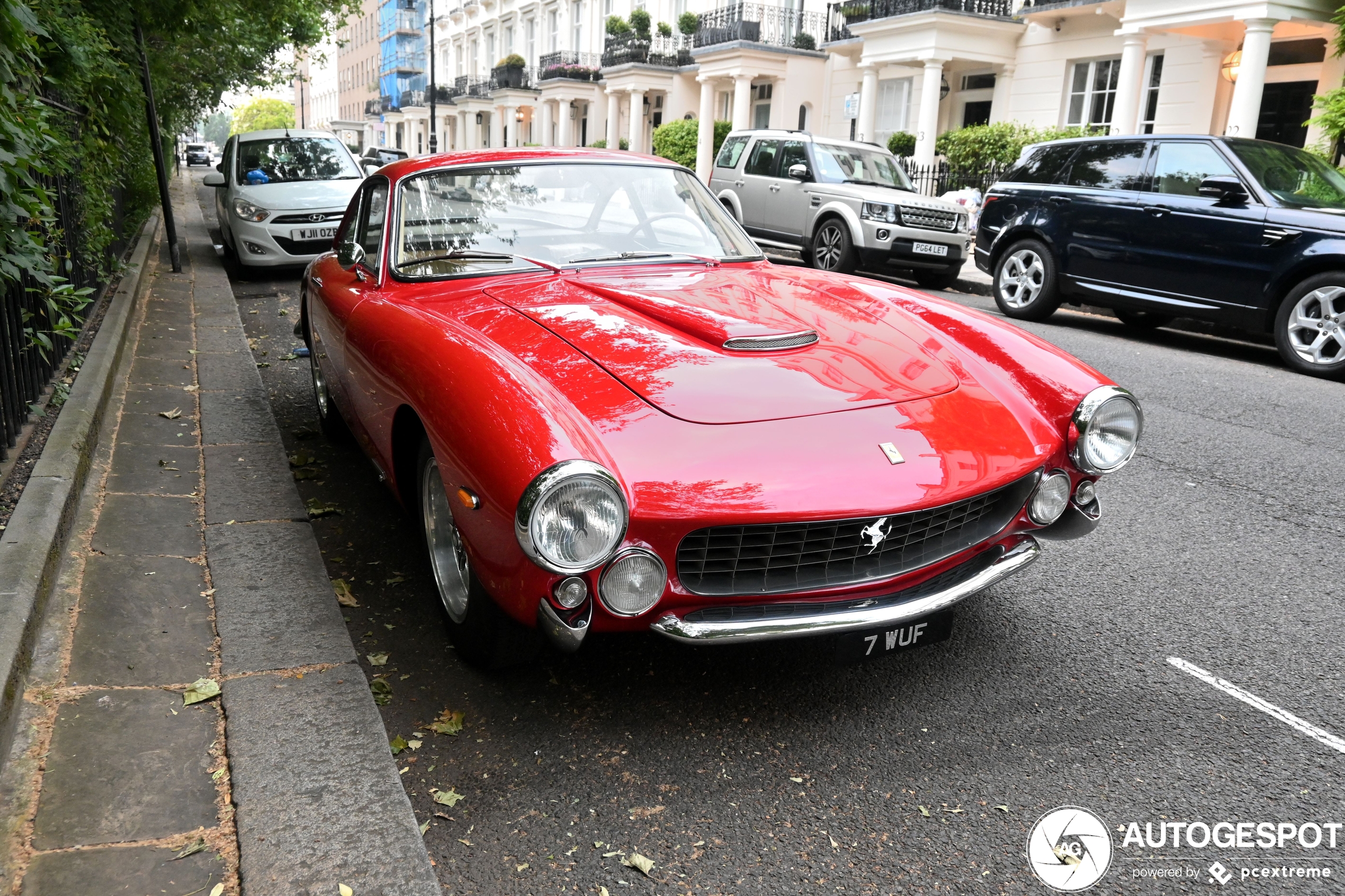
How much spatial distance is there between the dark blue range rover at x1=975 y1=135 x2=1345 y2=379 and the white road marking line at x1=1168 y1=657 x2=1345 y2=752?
5.89m

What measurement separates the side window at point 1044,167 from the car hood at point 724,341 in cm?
723

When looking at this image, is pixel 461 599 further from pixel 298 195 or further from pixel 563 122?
pixel 563 122

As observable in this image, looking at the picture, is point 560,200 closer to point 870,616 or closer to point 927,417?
point 927,417

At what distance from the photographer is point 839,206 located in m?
12.9

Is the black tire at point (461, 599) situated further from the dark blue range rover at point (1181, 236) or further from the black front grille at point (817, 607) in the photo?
the dark blue range rover at point (1181, 236)

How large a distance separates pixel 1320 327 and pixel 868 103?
19.2 m

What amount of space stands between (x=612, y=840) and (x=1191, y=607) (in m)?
2.39

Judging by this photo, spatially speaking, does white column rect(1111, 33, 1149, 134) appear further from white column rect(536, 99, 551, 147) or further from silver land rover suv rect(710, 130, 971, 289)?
white column rect(536, 99, 551, 147)

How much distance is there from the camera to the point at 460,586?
325 centimetres

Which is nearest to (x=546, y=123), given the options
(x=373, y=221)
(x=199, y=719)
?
(x=373, y=221)

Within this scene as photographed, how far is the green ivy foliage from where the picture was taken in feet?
109

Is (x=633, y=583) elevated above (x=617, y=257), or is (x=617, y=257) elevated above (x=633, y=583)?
(x=617, y=257)

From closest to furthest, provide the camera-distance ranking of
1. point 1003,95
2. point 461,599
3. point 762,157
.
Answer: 1. point 461,599
2. point 762,157
3. point 1003,95

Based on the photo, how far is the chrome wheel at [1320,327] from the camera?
791 cm
